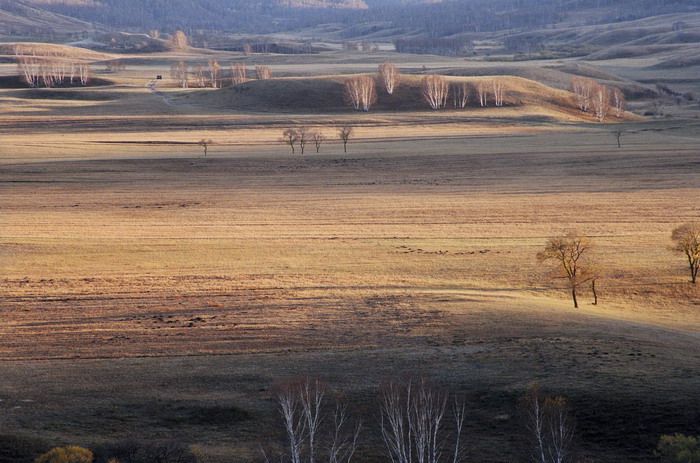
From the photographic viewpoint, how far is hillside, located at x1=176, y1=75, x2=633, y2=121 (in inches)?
5089

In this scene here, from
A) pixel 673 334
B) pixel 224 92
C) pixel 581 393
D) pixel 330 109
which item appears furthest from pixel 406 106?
pixel 581 393

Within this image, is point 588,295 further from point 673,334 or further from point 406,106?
point 406,106

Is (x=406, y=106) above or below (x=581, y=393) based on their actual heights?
above

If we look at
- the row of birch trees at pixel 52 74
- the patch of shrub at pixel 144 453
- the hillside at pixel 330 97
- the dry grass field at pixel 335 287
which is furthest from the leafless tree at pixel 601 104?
the row of birch trees at pixel 52 74

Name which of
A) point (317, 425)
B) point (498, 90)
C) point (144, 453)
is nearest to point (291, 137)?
point (498, 90)

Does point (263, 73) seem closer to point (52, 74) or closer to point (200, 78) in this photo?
point (200, 78)

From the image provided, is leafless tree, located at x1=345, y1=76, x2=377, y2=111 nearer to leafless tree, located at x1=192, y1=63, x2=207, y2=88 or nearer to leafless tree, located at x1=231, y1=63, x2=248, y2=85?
leafless tree, located at x1=231, y1=63, x2=248, y2=85

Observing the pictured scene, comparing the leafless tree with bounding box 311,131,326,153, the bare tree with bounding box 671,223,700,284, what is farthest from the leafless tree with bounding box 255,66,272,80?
the bare tree with bounding box 671,223,700,284

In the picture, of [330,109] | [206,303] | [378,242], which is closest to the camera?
[206,303]

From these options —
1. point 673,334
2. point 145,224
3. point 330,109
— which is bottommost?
point 673,334

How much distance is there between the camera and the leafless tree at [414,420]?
19141 mm

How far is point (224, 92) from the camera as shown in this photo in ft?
465

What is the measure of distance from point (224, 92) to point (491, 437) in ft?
423

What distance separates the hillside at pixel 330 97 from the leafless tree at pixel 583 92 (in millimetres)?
1354
